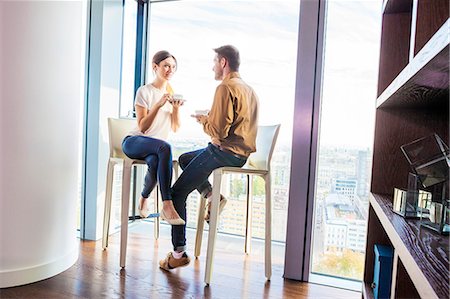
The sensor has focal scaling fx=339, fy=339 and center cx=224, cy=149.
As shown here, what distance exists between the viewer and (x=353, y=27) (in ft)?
6.33

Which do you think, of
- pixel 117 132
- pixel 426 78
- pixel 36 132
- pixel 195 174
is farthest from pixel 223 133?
pixel 426 78

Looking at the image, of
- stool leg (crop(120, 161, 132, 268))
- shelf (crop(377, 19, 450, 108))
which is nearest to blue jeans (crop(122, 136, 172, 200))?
stool leg (crop(120, 161, 132, 268))

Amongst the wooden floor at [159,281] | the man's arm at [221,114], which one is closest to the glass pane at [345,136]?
the wooden floor at [159,281]

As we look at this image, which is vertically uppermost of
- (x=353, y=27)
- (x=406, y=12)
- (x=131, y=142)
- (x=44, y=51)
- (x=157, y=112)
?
(x=353, y=27)

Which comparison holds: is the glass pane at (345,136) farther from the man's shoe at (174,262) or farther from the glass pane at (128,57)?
the glass pane at (128,57)

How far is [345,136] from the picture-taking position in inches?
76.8

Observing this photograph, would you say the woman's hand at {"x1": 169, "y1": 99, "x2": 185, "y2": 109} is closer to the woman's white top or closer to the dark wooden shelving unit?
the woman's white top

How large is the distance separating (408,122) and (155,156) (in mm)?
1296

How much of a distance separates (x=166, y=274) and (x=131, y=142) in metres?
0.79

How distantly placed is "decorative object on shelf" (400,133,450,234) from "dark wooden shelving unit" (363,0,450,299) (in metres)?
0.05

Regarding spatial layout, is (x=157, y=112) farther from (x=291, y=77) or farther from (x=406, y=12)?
(x=406, y=12)

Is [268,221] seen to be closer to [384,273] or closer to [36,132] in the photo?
[384,273]

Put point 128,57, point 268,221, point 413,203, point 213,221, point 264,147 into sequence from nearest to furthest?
point 413,203 < point 213,221 < point 268,221 < point 264,147 < point 128,57

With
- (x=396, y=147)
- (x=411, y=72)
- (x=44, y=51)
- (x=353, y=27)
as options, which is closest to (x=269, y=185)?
(x=396, y=147)
